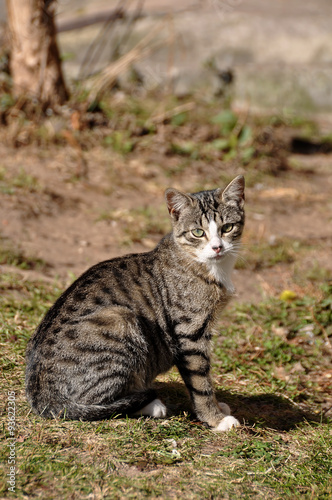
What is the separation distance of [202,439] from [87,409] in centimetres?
82

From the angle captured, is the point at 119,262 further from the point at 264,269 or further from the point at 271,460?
the point at 264,269

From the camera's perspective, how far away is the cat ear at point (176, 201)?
169 inches

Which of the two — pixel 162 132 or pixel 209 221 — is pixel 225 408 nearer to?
pixel 209 221

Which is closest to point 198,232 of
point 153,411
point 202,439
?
point 153,411

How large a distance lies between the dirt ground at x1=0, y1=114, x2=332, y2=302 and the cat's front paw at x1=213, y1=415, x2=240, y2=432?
2451 millimetres

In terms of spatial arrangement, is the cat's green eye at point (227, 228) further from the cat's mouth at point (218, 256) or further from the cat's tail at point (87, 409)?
the cat's tail at point (87, 409)

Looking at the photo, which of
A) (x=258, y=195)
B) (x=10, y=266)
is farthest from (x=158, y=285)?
(x=258, y=195)

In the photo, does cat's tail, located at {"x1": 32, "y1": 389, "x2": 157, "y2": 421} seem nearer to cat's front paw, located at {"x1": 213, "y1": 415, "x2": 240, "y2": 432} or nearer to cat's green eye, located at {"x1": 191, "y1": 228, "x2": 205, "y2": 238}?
cat's front paw, located at {"x1": 213, "y1": 415, "x2": 240, "y2": 432}

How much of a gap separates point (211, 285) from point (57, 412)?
1425 mm

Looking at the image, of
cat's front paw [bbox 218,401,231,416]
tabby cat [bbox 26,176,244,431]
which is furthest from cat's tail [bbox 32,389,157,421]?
cat's front paw [bbox 218,401,231,416]

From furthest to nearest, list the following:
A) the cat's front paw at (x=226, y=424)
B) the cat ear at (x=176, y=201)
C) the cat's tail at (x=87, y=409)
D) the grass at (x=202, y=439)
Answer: the cat ear at (x=176, y=201) → the cat's front paw at (x=226, y=424) → the cat's tail at (x=87, y=409) → the grass at (x=202, y=439)

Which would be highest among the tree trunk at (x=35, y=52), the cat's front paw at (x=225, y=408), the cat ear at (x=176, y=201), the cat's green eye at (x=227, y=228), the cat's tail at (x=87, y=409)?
the tree trunk at (x=35, y=52)

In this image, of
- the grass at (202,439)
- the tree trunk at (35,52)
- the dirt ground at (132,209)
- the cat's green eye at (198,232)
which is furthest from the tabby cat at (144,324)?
the tree trunk at (35,52)

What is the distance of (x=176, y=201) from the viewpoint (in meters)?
4.37
